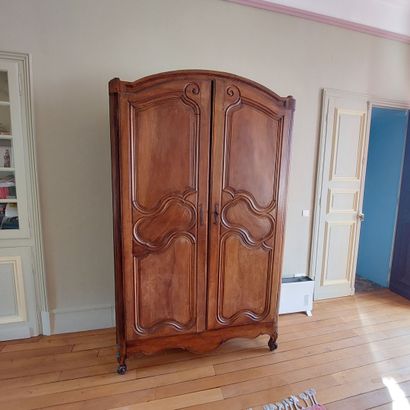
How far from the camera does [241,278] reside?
1.91 metres

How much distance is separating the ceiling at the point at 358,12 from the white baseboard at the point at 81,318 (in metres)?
2.95

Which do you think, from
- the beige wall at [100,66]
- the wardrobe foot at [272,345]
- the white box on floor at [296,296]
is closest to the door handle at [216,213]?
the beige wall at [100,66]

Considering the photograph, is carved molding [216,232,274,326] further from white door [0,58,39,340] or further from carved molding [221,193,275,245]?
white door [0,58,39,340]

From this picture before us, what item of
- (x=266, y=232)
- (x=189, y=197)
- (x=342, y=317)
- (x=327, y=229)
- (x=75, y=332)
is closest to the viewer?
(x=189, y=197)

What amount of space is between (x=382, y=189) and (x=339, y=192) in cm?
92

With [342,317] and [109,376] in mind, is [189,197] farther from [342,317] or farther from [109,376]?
[342,317]

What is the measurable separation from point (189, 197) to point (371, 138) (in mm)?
2962

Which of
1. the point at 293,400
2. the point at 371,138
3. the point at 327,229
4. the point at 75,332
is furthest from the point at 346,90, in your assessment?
the point at 75,332

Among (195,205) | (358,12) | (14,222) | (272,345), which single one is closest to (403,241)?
(272,345)

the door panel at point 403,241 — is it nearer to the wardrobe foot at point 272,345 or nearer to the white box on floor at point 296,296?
the white box on floor at point 296,296

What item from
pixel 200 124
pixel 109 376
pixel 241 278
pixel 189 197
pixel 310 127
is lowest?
pixel 109 376

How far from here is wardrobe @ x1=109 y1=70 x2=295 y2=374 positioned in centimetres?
160

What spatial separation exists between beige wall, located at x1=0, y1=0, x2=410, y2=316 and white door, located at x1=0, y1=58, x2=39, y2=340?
0.40 feet

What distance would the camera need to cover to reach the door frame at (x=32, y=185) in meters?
1.93
